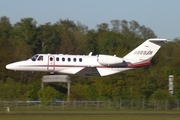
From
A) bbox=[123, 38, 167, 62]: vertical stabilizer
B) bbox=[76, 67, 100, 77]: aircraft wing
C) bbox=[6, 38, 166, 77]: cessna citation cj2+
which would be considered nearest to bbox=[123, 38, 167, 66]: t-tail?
bbox=[123, 38, 167, 62]: vertical stabilizer

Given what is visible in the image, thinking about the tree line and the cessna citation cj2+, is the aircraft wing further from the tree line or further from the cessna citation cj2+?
the tree line

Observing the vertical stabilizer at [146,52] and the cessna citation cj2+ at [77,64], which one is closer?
the cessna citation cj2+ at [77,64]

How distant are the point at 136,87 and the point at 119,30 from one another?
54626 mm

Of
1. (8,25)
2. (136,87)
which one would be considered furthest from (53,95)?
(8,25)

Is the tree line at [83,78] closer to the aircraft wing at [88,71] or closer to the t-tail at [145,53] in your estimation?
the t-tail at [145,53]

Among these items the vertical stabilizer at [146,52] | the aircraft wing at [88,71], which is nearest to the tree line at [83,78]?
the vertical stabilizer at [146,52]

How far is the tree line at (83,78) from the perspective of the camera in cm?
6588

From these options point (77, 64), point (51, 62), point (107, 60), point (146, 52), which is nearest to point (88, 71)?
point (77, 64)

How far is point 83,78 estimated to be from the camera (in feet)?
249

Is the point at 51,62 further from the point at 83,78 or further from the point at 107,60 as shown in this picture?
the point at 83,78

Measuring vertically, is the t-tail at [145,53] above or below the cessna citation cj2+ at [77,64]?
above

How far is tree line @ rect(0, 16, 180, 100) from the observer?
216ft

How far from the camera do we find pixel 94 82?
73125mm

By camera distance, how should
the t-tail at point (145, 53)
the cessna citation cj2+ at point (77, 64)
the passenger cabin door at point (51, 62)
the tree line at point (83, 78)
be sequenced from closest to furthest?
the passenger cabin door at point (51, 62) → the cessna citation cj2+ at point (77, 64) → the t-tail at point (145, 53) → the tree line at point (83, 78)
